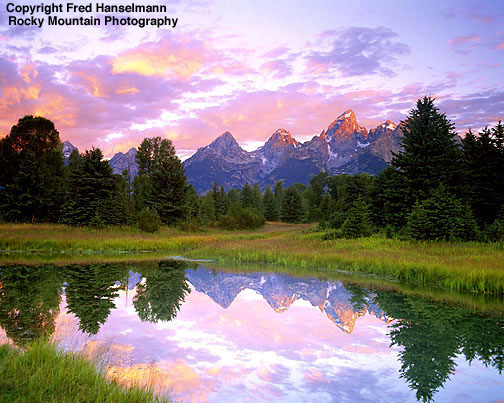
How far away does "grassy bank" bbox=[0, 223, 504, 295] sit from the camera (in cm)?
1725

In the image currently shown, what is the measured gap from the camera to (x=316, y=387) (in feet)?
24.8

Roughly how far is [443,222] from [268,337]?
70.9ft

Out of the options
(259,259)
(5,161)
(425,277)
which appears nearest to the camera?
(425,277)

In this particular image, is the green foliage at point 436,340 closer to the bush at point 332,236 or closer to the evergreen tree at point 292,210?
the bush at point 332,236

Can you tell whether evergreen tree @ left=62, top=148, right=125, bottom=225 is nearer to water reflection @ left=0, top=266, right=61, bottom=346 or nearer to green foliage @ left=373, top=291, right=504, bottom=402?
water reflection @ left=0, top=266, right=61, bottom=346

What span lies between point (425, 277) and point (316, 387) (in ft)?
42.1

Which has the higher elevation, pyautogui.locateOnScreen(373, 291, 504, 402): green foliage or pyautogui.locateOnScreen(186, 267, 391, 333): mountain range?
pyautogui.locateOnScreen(373, 291, 504, 402): green foliage

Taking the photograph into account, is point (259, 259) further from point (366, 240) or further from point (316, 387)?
point (316, 387)

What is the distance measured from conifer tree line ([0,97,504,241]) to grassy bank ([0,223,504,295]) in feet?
11.1

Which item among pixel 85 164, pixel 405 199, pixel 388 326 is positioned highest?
pixel 85 164

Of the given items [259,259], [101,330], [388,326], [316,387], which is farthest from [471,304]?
[259,259]

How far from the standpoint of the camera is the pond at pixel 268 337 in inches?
299

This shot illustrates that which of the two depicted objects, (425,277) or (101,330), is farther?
(425,277)

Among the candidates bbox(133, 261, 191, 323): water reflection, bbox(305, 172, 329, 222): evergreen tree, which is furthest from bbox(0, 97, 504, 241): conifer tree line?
bbox(305, 172, 329, 222): evergreen tree
